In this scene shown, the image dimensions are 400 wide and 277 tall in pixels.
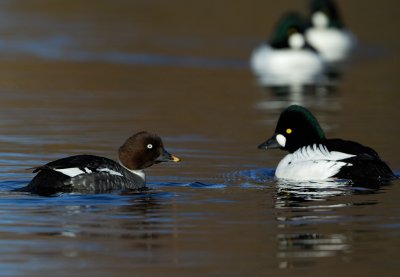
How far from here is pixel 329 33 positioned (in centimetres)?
3412

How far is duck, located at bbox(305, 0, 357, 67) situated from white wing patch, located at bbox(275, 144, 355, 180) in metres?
17.5

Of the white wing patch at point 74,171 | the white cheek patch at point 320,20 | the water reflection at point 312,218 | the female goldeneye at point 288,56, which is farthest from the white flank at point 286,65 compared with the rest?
the white wing patch at point 74,171

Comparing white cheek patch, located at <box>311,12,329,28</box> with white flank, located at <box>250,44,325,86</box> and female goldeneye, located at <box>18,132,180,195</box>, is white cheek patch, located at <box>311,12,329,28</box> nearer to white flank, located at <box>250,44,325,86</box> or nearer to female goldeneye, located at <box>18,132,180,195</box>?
white flank, located at <box>250,44,325,86</box>

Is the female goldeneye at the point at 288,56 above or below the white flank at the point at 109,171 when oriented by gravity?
above

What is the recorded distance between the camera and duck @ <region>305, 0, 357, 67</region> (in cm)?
3200

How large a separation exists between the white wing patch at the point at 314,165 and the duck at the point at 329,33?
57.6 feet

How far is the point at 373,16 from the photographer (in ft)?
120

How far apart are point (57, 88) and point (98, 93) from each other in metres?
1.01

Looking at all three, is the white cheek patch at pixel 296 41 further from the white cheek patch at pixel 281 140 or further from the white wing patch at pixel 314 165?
the white wing patch at pixel 314 165

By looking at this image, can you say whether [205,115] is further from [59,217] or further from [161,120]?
[59,217]

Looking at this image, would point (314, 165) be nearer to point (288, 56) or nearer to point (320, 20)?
point (288, 56)

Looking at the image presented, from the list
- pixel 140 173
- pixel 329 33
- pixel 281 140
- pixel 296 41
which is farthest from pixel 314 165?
pixel 329 33

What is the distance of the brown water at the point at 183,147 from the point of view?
9.02 m

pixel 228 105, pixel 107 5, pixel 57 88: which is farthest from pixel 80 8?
pixel 228 105
